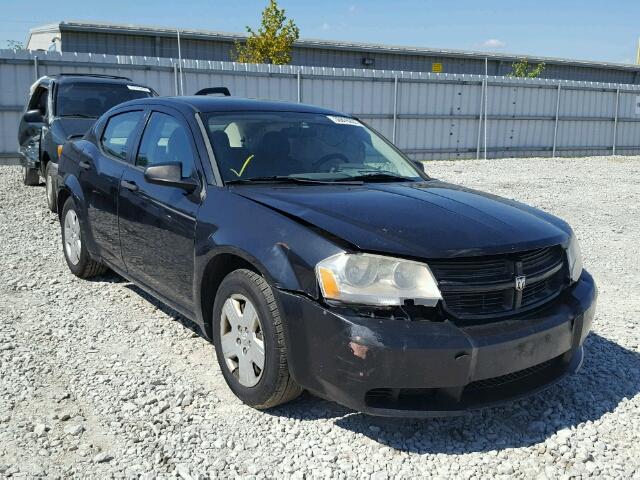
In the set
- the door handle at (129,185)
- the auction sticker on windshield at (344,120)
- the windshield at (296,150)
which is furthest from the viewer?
the auction sticker on windshield at (344,120)

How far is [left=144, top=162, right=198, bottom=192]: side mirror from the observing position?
3496mm

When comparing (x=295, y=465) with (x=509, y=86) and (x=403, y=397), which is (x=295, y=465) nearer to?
(x=403, y=397)

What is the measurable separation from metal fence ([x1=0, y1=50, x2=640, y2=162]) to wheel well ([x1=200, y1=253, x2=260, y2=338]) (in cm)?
1180

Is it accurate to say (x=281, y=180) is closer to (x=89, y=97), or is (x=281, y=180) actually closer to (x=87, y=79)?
(x=89, y=97)

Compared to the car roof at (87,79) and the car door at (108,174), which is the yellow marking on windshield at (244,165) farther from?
the car roof at (87,79)

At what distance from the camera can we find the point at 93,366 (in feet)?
12.2

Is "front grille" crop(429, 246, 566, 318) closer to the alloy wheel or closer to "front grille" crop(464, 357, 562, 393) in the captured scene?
"front grille" crop(464, 357, 562, 393)

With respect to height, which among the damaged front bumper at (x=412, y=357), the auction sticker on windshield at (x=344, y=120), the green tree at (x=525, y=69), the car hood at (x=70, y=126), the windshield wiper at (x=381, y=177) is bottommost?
the damaged front bumper at (x=412, y=357)

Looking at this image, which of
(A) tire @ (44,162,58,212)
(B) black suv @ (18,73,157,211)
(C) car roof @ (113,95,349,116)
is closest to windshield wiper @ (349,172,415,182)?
(C) car roof @ (113,95,349,116)

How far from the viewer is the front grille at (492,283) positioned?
268 cm

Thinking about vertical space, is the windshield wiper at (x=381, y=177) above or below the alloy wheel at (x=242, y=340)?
above

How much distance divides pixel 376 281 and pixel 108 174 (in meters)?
2.68

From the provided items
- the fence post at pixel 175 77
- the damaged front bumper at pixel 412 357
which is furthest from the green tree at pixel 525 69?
the damaged front bumper at pixel 412 357

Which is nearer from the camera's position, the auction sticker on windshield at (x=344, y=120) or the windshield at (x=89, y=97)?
the auction sticker on windshield at (x=344, y=120)
